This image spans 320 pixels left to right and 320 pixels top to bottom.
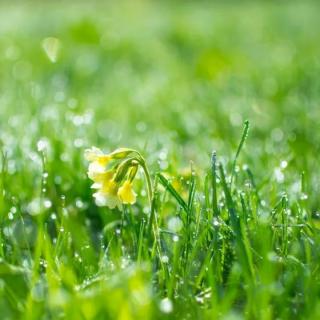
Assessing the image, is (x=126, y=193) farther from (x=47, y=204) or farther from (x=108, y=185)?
(x=47, y=204)

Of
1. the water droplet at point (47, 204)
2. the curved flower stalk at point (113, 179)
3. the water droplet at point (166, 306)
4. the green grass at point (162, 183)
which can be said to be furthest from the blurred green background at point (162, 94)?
the water droplet at point (166, 306)

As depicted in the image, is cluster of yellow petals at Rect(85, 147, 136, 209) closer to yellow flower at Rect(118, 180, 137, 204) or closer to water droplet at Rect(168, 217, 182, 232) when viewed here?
yellow flower at Rect(118, 180, 137, 204)

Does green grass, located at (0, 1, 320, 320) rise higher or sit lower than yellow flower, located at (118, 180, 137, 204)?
lower

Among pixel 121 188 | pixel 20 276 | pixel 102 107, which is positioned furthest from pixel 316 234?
pixel 102 107

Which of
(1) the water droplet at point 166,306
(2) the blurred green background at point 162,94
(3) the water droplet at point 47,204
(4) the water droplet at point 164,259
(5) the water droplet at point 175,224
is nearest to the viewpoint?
(1) the water droplet at point 166,306

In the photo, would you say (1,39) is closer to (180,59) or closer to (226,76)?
(180,59)

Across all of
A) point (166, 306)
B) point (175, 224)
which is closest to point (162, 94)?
point (175, 224)

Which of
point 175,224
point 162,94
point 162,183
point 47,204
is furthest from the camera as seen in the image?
point 162,94

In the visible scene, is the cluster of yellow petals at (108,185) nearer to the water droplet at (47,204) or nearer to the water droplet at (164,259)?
the water droplet at (164,259)

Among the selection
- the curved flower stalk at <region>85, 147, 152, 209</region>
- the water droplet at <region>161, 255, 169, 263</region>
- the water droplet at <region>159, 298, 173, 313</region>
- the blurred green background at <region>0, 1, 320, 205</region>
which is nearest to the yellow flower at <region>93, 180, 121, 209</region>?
the curved flower stalk at <region>85, 147, 152, 209</region>
